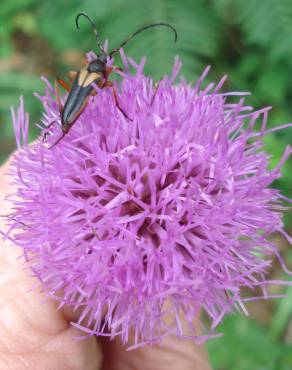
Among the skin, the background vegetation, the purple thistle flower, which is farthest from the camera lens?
the background vegetation

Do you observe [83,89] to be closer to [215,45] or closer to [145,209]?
[145,209]

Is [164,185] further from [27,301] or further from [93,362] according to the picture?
[93,362]

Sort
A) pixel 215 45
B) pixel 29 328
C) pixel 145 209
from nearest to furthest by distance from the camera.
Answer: pixel 145 209
pixel 29 328
pixel 215 45

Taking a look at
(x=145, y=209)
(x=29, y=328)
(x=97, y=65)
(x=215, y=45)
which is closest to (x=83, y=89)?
(x=97, y=65)

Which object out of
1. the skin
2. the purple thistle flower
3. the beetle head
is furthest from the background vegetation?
the beetle head

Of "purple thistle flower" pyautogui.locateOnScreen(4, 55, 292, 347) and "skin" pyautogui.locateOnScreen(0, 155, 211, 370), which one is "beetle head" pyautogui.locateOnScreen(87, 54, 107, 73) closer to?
"purple thistle flower" pyautogui.locateOnScreen(4, 55, 292, 347)

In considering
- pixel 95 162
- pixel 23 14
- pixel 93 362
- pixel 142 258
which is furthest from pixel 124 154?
pixel 23 14

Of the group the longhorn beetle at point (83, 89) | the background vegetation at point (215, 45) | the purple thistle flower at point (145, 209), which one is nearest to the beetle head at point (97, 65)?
the longhorn beetle at point (83, 89)
